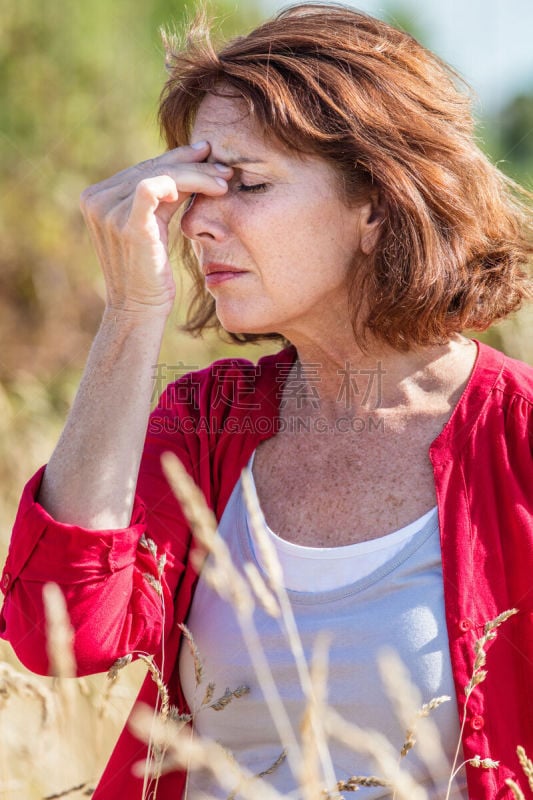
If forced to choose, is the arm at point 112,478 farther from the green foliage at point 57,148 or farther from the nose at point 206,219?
the green foliage at point 57,148

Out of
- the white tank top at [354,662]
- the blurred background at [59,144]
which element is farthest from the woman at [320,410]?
the blurred background at [59,144]

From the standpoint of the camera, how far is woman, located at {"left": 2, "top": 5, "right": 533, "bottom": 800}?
188cm

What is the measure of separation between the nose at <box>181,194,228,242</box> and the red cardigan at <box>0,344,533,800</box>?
487mm

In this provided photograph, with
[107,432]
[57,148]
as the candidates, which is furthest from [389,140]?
[57,148]

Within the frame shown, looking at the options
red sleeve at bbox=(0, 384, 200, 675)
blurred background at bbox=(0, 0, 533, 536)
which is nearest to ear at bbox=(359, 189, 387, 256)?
red sleeve at bbox=(0, 384, 200, 675)

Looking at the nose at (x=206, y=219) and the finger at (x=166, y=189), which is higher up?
the finger at (x=166, y=189)

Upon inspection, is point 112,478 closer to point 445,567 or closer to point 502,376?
point 445,567

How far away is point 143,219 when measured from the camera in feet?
6.63

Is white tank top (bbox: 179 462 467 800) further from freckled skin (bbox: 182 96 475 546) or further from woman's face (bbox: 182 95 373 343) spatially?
woman's face (bbox: 182 95 373 343)

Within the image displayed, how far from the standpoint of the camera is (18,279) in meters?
6.96

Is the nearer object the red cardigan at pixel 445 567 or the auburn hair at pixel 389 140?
the red cardigan at pixel 445 567

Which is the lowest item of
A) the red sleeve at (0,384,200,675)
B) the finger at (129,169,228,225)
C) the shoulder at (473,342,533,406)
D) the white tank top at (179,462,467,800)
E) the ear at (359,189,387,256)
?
the white tank top at (179,462,467,800)

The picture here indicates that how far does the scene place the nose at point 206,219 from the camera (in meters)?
2.11

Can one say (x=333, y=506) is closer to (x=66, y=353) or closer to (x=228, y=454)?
(x=228, y=454)
